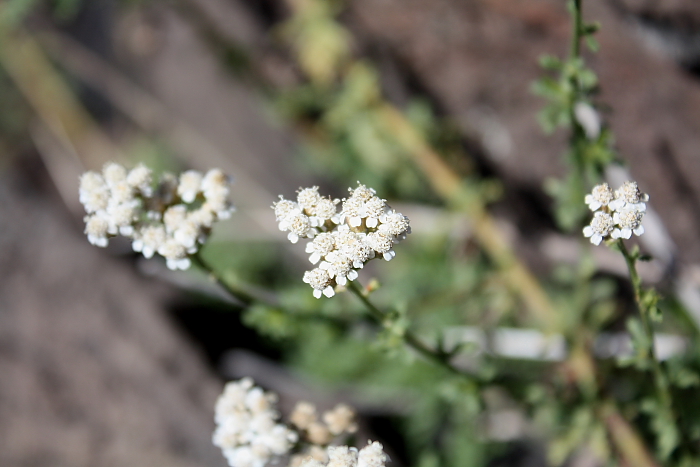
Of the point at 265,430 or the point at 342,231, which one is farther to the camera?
the point at 265,430

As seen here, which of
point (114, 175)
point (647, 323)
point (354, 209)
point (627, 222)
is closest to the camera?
point (627, 222)

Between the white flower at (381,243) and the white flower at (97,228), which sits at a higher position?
the white flower at (97,228)

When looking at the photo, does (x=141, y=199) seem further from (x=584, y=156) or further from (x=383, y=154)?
(x=383, y=154)

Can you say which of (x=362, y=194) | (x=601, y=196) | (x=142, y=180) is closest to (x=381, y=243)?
(x=362, y=194)

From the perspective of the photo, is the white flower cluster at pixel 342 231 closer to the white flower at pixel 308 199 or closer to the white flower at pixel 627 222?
the white flower at pixel 308 199

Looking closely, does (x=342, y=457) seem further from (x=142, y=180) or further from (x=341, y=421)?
(x=142, y=180)

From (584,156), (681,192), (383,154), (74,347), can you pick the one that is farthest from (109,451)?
(681,192)

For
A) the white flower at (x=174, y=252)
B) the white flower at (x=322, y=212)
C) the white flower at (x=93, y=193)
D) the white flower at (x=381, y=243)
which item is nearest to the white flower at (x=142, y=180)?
the white flower at (x=93, y=193)
